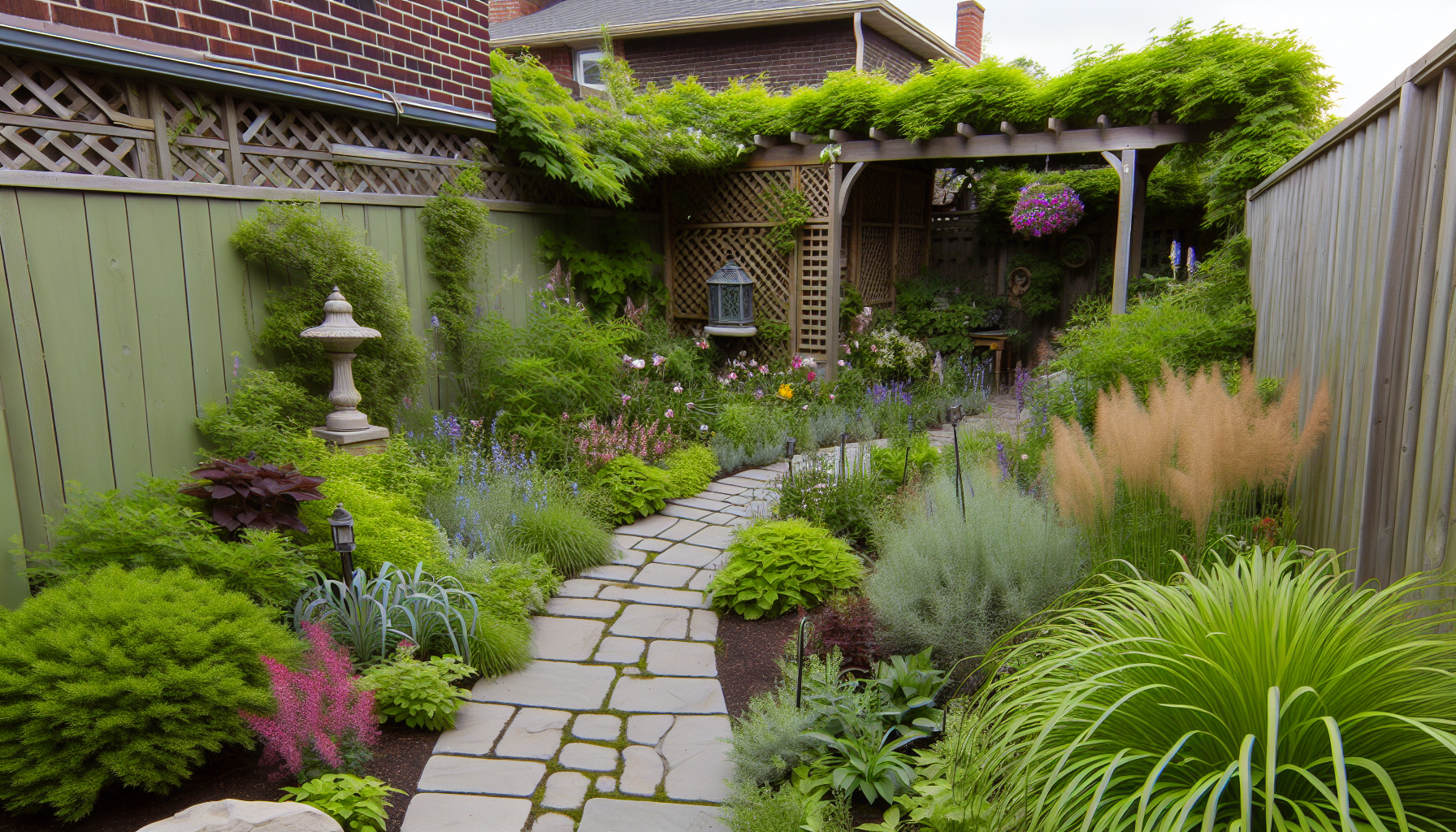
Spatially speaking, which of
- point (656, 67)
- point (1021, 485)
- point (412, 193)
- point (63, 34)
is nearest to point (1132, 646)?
point (1021, 485)

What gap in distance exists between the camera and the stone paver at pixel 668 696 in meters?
2.83

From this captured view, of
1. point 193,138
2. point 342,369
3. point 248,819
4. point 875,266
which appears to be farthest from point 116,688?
point 875,266

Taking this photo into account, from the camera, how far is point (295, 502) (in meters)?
3.16

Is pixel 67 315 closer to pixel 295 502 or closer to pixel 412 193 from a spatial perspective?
pixel 295 502

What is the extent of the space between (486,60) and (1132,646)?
5.82 metres

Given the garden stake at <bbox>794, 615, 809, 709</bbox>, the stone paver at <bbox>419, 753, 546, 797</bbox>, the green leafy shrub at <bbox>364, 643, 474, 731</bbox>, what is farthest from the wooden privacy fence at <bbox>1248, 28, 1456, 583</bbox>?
the green leafy shrub at <bbox>364, 643, 474, 731</bbox>

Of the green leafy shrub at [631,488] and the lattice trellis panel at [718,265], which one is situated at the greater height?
the lattice trellis panel at [718,265]

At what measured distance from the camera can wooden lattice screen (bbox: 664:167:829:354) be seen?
26.5ft

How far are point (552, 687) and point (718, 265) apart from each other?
606cm

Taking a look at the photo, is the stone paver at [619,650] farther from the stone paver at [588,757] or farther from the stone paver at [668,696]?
the stone paver at [588,757]

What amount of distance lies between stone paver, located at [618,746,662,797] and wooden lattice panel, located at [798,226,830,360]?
589cm

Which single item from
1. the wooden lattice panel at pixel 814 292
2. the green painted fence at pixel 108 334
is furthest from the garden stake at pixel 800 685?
the wooden lattice panel at pixel 814 292

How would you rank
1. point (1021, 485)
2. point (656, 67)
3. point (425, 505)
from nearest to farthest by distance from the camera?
point (425, 505), point (1021, 485), point (656, 67)

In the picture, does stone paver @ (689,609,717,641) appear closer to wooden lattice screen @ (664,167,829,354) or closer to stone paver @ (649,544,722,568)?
stone paver @ (649,544,722,568)
